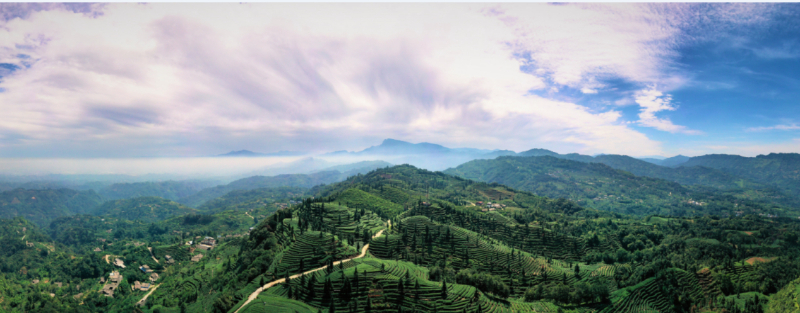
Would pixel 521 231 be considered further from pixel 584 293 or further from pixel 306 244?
pixel 306 244

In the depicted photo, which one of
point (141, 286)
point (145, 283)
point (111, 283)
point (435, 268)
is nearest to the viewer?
point (435, 268)

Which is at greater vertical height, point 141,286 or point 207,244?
point 207,244

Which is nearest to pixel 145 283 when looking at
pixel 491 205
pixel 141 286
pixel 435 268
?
pixel 141 286

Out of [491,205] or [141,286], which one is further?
[491,205]

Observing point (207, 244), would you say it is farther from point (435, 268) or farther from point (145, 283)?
point (435, 268)

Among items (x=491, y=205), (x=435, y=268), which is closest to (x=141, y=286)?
(x=435, y=268)

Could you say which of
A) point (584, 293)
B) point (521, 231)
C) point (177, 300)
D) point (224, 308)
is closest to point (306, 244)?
point (224, 308)

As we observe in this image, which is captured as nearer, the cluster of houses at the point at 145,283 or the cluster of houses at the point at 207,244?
the cluster of houses at the point at 145,283

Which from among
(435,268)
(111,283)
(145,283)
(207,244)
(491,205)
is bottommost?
(145,283)

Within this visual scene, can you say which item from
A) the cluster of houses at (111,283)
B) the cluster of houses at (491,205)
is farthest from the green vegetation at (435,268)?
the cluster of houses at (491,205)

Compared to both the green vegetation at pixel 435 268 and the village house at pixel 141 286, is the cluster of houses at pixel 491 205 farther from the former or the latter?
the village house at pixel 141 286

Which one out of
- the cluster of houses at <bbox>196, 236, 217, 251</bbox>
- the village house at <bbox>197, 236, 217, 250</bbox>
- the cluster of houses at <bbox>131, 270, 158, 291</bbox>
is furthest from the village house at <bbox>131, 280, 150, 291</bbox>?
the village house at <bbox>197, 236, 217, 250</bbox>

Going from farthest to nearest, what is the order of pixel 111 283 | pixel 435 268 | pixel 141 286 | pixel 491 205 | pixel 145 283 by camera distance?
pixel 491 205 < pixel 145 283 < pixel 111 283 < pixel 141 286 < pixel 435 268
